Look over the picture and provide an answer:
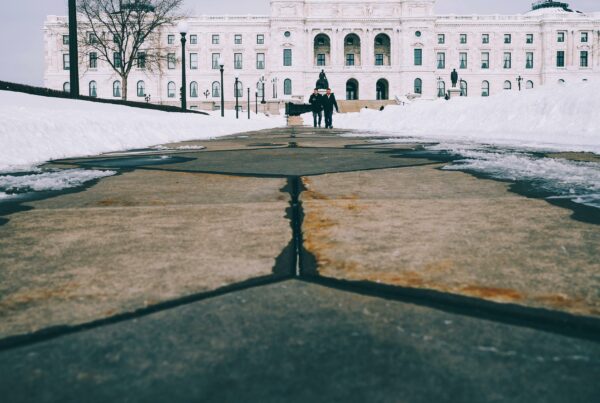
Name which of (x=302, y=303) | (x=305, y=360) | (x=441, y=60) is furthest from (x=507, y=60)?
(x=305, y=360)

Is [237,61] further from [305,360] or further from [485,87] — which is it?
[305,360]

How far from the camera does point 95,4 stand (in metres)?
37.5

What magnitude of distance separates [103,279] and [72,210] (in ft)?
4.40

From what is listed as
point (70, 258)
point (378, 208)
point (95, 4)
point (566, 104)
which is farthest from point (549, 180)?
point (95, 4)

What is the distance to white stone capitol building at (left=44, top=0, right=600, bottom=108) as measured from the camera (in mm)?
72375

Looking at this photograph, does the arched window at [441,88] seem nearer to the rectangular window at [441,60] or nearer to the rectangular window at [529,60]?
the rectangular window at [441,60]

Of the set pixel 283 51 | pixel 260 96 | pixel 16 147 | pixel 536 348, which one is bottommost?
pixel 536 348

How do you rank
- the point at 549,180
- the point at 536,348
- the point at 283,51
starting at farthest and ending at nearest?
1. the point at 283,51
2. the point at 549,180
3. the point at 536,348

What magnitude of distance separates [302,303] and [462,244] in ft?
2.61

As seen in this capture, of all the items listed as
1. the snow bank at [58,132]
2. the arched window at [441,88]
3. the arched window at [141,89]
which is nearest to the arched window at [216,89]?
the arched window at [141,89]

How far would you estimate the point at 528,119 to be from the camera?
9.15 metres

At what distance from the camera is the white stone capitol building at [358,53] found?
7238cm

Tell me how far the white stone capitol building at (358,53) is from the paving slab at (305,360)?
69.2 metres

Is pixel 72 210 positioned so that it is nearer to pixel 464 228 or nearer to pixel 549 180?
pixel 464 228
